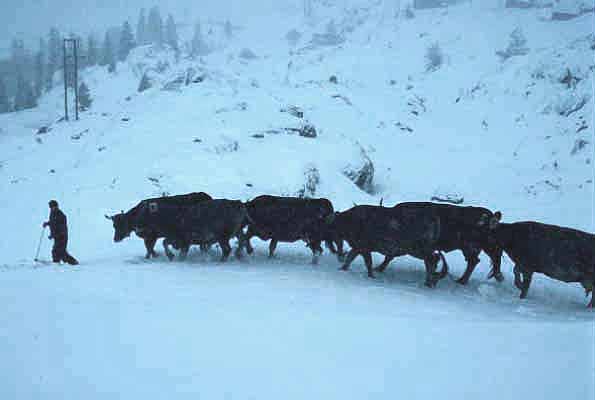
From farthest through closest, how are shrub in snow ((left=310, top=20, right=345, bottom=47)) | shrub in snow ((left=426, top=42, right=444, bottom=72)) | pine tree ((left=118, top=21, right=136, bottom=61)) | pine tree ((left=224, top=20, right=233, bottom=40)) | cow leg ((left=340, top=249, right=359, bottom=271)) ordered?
pine tree ((left=224, top=20, right=233, bottom=40))
shrub in snow ((left=310, top=20, right=345, bottom=47))
pine tree ((left=118, top=21, right=136, bottom=61))
shrub in snow ((left=426, top=42, right=444, bottom=72))
cow leg ((left=340, top=249, right=359, bottom=271))

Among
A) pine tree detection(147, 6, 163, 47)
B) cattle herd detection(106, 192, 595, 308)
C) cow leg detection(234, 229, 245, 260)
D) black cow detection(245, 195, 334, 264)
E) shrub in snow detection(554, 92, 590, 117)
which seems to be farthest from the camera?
pine tree detection(147, 6, 163, 47)

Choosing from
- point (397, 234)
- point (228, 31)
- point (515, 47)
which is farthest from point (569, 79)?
point (228, 31)

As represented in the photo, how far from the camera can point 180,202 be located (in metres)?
11.3

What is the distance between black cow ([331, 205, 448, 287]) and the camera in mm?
8562

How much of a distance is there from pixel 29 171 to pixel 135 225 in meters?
17.1

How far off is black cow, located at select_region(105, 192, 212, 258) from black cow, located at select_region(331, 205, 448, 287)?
4.49m

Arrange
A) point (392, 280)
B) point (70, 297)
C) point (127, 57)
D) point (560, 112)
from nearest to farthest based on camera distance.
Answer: point (70, 297) < point (392, 280) < point (560, 112) < point (127, 57)

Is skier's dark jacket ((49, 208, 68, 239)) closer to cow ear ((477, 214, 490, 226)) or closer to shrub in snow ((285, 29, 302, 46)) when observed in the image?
cow ear ((477, 214, 490, 226))

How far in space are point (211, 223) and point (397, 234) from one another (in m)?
4.45

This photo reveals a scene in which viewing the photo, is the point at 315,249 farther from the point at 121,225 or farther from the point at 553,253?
the point at 121,225

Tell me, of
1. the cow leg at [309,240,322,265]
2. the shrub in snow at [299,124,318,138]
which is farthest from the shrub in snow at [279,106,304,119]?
the cow leg at [309,240,322,265]

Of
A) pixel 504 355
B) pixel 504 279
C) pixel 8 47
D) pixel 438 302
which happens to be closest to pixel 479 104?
pixel 504 279

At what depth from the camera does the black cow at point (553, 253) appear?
7516 millimetres

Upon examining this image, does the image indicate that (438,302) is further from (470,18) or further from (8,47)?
(8,47)
